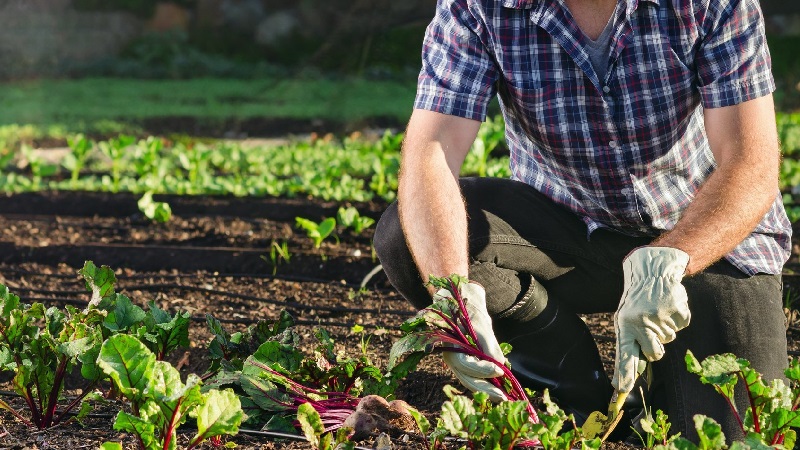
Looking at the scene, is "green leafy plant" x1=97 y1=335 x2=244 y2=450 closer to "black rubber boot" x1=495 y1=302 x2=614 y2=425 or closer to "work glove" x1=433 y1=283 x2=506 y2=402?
"work glove" x1=433 y1=283 x2=506 y2=402

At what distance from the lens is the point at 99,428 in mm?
2090

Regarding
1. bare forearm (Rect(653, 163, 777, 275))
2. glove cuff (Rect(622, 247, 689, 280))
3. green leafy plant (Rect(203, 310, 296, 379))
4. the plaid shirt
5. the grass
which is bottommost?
the grass

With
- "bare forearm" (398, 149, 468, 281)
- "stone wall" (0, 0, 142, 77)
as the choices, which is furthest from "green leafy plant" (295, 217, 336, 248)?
"stone wall" (0, 0, 142, 77)

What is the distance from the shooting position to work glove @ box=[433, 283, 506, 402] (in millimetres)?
1905

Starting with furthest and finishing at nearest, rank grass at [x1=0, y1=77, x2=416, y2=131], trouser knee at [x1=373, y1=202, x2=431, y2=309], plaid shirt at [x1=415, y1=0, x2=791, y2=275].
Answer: grass at [x1=0, y1=77, x2=416, y2=131], trouser knee at [x1=373, y1=202, x2=431, y2=309], plaid shirt at [x1=415, y1=0, x2=791, y2=275]

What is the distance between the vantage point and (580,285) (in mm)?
2588

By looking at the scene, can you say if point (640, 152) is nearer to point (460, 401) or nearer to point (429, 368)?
point (429, 368)

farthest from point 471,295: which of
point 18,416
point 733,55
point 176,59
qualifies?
point 176,59

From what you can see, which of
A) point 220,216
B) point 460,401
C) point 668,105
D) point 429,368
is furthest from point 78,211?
point 460,401

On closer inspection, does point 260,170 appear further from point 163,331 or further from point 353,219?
point 163,331

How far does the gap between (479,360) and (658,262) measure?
1.35 ft

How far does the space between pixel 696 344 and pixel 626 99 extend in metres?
0.59

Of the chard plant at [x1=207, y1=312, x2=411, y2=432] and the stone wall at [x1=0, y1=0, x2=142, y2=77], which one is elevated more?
the stone wall at [x1=0, y1=0, x2=142, y2=77]

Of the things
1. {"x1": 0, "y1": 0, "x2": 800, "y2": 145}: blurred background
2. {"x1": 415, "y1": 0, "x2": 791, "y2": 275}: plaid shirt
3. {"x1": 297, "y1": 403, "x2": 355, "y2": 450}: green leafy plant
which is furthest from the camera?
{"x1": 0, "y1": 0, "x2": 800, "y2": 145}: blurred background
